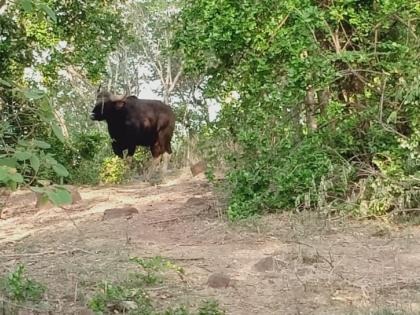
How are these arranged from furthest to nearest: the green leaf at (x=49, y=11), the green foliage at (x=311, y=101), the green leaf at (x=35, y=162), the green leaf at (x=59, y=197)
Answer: the green foliage at (x=311, y=101) < the green leaf at (x=49, y=11) < the green leaf at (x=35, y=162) < the green leaf at (x=59, y=197)

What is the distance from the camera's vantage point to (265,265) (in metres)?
5.68

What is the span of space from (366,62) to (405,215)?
153cm

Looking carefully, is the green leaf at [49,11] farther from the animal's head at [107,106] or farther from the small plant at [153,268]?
the animal's head at [107,106]

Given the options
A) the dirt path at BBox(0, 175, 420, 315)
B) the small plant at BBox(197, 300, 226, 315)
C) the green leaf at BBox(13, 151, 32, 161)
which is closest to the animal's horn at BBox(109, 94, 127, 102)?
the dirt path at BBox(0, 175, 420, 315)

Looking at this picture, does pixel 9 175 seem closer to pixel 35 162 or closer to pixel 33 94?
pixel 35 162

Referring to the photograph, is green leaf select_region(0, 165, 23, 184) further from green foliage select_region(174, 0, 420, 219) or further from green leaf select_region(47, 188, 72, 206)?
green foliage select_region(174, 0, 420, 219)

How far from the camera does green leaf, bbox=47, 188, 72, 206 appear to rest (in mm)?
2789

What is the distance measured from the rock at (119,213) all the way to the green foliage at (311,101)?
1184 mm

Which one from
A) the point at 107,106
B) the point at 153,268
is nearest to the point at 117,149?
the point at 107,106

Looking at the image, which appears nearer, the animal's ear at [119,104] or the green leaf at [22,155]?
the green leaf at [22,155]

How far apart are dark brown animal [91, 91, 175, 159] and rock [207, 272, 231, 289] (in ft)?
31.5

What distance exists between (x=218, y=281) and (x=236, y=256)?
32.4 inches

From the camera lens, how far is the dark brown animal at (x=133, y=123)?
1504 centimetres

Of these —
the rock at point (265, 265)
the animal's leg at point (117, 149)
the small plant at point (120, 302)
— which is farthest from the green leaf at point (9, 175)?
the animal's leg at point (117, 149)
